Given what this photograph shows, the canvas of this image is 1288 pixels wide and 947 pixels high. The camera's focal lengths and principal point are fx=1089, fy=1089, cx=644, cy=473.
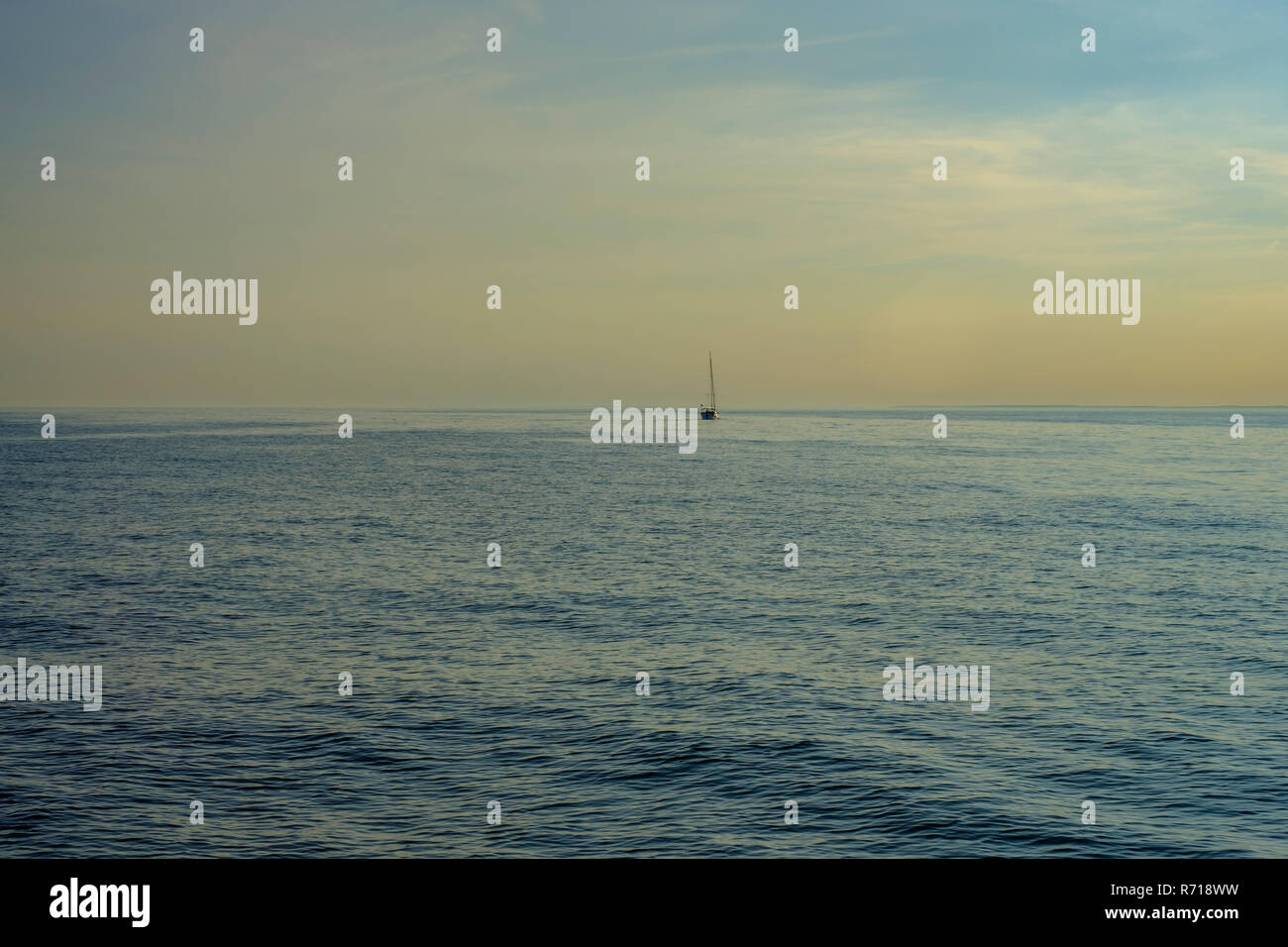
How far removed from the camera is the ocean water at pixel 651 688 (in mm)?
30609

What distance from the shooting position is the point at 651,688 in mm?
44312

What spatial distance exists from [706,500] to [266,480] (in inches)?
2523

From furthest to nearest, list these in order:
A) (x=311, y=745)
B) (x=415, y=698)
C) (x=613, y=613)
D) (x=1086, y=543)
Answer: (x=1086, y=543) → (x=613, y=613) → (x=415, y=698) → (x=311, y=745)

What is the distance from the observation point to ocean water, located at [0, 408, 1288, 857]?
100 ft

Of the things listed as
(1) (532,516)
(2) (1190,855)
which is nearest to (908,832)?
(2) (1190,855)

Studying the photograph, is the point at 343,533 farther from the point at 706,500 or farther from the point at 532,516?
the point at 706,500

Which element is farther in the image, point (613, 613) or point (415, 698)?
point (613, 613)

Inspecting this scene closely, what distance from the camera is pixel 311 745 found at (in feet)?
123

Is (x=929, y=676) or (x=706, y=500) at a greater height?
(x=706, y=500)

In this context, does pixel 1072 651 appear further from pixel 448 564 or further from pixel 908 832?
pixel 448 564

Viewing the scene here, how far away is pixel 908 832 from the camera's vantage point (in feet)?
98.1

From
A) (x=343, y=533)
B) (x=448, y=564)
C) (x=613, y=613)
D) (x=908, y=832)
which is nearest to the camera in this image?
(x=908, y=832)
